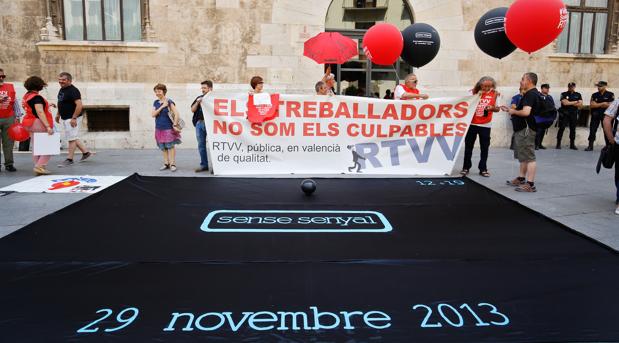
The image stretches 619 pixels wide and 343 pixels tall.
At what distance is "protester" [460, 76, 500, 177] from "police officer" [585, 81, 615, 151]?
6.22m

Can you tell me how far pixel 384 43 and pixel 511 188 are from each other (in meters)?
3.76

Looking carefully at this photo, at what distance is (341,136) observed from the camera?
350 inches

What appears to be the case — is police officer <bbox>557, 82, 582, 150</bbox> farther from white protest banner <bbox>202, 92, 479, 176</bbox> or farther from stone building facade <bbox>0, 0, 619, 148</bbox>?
white protest banner <bbox>202, 92, 479, 176</bbox>

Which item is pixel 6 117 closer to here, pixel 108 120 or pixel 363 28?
pixel 108 120

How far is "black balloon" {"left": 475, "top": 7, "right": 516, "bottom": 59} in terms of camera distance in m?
8.16

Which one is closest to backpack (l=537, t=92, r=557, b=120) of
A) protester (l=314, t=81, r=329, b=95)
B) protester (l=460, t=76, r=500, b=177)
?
protester (l=460, t=76, r=500, b=177)

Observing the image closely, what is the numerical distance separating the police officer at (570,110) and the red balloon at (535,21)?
708 cm

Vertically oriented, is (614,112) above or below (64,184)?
above

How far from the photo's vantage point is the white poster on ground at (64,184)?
7457mm

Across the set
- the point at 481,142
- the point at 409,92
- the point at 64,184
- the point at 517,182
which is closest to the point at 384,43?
the point at 409,92

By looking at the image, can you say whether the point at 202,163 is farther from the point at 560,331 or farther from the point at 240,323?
the point at 560,331

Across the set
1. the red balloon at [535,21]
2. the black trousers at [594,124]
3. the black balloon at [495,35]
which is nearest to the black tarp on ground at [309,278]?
the red balloon at [535,21]

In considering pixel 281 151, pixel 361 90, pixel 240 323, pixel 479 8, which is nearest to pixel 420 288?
pixel 240 323

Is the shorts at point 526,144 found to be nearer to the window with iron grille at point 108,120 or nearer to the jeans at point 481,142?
the jeans at point 481,142
